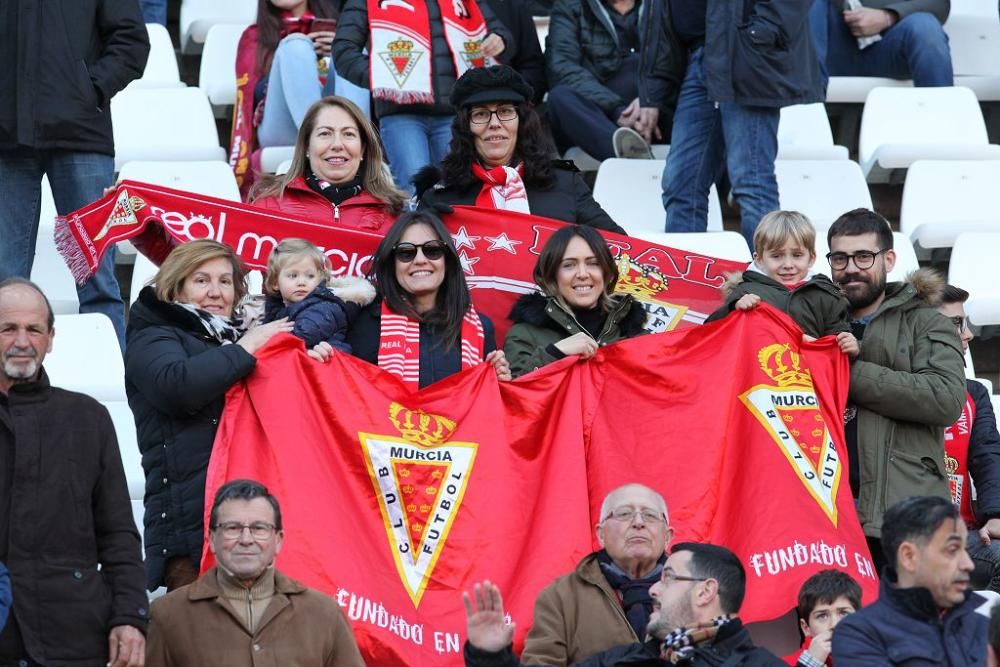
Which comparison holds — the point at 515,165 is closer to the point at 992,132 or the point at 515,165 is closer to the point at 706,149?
the point at 706,149

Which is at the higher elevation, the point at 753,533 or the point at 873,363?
the point at 873,363

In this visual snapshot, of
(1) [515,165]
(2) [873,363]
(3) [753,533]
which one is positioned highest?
(1) [515,165]

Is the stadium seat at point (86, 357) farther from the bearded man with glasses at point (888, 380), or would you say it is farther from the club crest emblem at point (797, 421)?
the bearded man with glasses at point (888, 380)

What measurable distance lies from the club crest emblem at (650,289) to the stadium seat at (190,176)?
7.02ft

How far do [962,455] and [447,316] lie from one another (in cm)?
197

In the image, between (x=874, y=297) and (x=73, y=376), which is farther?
(x=73, y=376)

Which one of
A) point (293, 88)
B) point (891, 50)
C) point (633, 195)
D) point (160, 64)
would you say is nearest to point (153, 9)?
point (160, 64)

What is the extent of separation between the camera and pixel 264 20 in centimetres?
975

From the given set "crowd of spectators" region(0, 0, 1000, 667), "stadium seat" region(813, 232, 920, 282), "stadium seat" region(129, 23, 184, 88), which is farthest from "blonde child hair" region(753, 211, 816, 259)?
"stadium seat" region(129, 23, 184, 88)

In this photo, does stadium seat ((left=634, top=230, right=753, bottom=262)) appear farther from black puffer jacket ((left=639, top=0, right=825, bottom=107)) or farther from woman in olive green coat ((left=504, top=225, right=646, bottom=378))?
woman in olive green coat ((left=504, top=225, right=646, bottom=378))

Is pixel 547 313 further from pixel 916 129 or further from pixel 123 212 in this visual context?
pixel 916 129

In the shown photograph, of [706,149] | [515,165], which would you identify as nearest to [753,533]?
[515,165]

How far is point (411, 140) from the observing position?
30.2ft

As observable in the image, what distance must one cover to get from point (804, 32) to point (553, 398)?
9.18 feet
